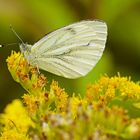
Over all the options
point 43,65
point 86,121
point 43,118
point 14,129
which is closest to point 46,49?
point 43,65

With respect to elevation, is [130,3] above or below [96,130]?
above

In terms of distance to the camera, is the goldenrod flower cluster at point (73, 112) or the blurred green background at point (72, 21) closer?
the goldenrod flower cluster at point (73, 112)

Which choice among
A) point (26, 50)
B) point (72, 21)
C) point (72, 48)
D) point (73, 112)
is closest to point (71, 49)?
point (72, 48)

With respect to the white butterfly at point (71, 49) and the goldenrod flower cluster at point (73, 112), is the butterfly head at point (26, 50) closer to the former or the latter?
the white butterfly at point (71, 49)

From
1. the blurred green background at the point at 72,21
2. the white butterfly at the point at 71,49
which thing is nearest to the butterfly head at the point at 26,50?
the white butterfly at the point at 71,49

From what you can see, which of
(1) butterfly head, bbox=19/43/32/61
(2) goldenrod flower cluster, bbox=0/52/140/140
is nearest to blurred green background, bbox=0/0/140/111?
(1) butterfly head, bbox=19/43/32/61

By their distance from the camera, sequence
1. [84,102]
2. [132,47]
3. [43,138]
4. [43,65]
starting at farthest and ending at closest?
[132,47]
[43,65]
[84,102]
[43,138]

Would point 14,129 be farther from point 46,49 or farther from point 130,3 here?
point 130,3
